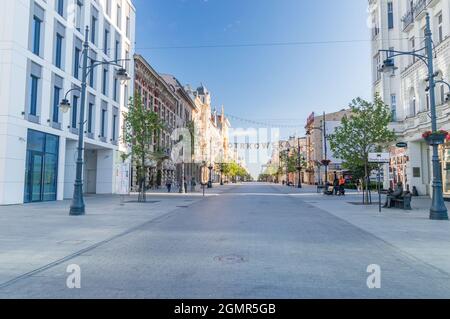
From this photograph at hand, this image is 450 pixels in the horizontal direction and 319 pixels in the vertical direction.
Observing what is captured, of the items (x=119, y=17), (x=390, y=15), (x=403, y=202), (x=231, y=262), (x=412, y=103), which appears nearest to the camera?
(x=231, y=262)

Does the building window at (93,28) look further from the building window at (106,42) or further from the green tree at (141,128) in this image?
the green tree at (141,128)

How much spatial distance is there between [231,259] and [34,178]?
61.6ft

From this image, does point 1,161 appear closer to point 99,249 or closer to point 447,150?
point 99,249

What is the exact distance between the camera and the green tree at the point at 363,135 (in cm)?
2202

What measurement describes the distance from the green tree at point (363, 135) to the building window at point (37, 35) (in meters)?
18.3

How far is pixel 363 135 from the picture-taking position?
22.7m

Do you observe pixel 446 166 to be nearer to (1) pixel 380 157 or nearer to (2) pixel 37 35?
(1) pixel 380 157

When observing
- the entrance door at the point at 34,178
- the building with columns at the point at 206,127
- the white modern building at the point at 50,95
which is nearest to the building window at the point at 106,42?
the white modern building at the point at 50,95

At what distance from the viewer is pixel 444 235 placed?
1077 cm

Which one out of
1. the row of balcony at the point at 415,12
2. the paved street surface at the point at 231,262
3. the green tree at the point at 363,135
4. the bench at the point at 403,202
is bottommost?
the paved street surface at the point at 231,262

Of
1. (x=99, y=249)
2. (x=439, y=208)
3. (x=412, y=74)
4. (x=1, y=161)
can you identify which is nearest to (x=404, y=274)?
(x=99, y=249)

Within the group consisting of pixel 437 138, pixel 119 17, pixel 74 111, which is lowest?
pixel 437 138

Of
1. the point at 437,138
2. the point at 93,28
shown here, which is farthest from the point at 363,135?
the point at 93,28

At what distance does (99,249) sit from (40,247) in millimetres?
1367
